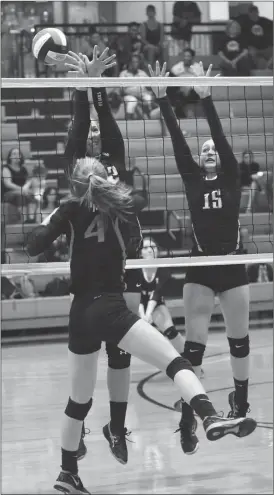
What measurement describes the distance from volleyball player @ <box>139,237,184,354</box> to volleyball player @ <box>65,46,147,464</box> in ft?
10.8

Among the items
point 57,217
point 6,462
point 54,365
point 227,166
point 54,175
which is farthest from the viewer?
point 54,175

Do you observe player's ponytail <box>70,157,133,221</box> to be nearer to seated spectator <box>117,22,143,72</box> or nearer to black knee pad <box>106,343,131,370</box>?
black knee pad <box>106,343,131,370</box>

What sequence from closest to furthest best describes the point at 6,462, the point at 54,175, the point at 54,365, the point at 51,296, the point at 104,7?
the point at 6,462
the point at 54,365
the point at 51,296
the point at 54,175
the point at 104,7

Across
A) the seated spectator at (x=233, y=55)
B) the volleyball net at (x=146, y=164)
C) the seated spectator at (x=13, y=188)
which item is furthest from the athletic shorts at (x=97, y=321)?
the seated spectator at (x=233, y=55)

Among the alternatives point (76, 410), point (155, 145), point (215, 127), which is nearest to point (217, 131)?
point (215, 127)

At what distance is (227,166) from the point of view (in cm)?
531

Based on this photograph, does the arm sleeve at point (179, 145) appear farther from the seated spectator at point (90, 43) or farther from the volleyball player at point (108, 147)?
the seated spectator at point (90, 43)

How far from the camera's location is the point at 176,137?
17.0ft

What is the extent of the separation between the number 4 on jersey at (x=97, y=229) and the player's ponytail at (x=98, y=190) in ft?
0.19

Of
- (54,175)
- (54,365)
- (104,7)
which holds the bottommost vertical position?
(54,365)

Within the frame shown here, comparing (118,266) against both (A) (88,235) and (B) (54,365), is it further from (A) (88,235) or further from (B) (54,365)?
(B) (54,365)

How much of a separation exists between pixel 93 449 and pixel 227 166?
2297 millimetres

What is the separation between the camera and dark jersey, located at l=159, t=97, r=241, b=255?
5191mm

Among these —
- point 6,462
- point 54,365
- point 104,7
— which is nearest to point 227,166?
point 6,462
